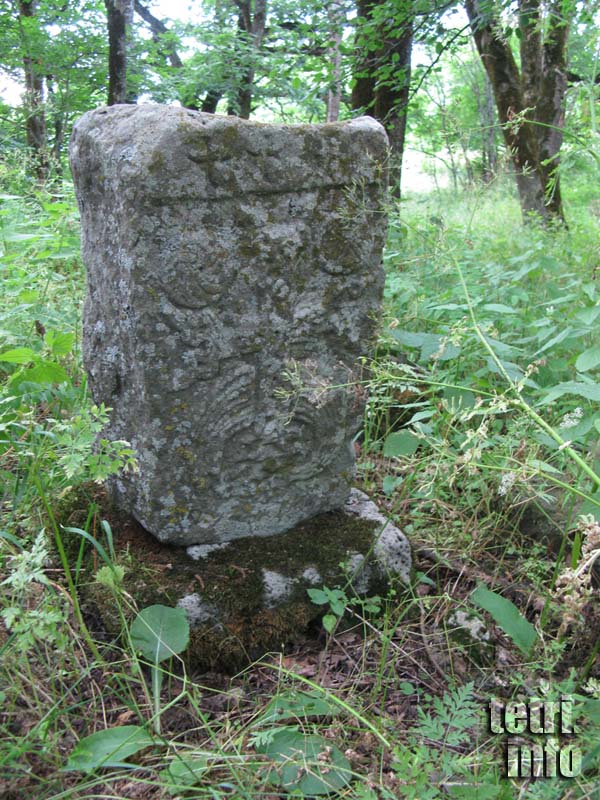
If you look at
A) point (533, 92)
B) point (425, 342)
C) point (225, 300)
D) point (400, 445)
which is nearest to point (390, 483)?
point (400, 445)

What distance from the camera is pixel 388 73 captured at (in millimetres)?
4844

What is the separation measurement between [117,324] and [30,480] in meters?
0.67

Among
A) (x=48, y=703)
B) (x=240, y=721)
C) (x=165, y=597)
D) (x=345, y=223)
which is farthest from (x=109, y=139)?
(x=240, y=721)

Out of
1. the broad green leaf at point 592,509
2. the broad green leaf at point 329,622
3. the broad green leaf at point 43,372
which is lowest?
the broad green leaf at point 329,622

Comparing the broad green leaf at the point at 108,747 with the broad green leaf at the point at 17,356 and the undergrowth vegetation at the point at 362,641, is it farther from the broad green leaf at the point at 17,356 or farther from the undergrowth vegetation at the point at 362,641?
the broad green leaf at the point at 17,356

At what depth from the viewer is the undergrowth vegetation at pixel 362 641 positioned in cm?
157

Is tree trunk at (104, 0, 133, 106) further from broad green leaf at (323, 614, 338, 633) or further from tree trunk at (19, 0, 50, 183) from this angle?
broad green leaf at (323, 614, 338, 633)

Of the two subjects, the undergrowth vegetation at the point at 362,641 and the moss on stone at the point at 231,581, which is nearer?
the undergrowth vegetation at the point at 362,641

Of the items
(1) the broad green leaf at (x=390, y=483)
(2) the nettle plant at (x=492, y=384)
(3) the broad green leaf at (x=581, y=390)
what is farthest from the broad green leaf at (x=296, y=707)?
(3) the broad green leaf at (x=581, y=390)

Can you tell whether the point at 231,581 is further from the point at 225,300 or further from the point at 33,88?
the point at 33,88

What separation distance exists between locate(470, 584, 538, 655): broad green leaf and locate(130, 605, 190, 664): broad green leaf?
0.84 m

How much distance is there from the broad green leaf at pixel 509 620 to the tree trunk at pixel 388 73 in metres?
3.13

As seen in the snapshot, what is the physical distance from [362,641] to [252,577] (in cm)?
40

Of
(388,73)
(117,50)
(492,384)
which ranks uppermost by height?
(117,50)
